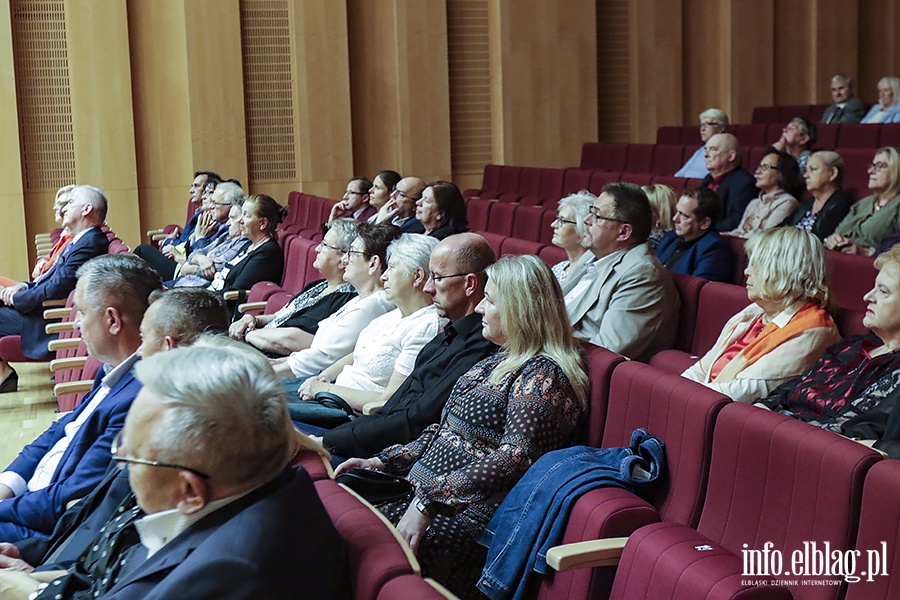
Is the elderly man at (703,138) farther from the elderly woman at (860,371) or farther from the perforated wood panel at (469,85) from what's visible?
the elderly woman at (860,371)

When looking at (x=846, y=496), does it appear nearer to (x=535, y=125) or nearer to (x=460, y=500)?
(x=460, y=500)

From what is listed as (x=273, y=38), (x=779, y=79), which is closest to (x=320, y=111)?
(x=273, y=38)

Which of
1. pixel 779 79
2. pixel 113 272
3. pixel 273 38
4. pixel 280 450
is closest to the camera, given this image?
pixel 280 450

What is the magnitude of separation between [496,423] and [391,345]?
993 millimetres

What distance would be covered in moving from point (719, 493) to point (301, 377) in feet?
6.88

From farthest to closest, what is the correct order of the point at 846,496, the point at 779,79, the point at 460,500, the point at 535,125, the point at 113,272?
1. the point at 779,79
2. the point at 535,125
3. the point at 113,272
4. the point at 460,500
5. the point at 846,496

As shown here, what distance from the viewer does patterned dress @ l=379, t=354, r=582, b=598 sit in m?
2.39

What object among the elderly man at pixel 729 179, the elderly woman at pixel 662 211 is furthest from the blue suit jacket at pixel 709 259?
the elderly man at pixel 729 179

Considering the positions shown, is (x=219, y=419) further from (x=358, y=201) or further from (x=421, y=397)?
(x=358, y=201)

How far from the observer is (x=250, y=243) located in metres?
5.94

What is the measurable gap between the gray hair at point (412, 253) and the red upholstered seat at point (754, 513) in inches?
60.4

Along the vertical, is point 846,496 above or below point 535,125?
below

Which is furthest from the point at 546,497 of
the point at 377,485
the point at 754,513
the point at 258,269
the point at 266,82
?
the point at 266,82

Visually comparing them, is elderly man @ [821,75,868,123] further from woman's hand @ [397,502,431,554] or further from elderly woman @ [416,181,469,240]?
woman's hand @ [397,502,431,554]
